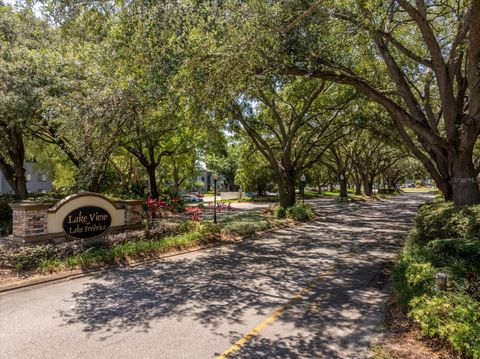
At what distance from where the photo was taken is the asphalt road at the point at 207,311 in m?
4.68

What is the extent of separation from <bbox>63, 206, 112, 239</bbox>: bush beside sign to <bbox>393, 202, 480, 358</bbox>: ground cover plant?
8.19 metres

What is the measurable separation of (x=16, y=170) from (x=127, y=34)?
48.2 feet

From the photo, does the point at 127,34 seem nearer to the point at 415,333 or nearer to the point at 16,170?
the point at 415,333

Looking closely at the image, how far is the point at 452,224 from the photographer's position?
8.45m

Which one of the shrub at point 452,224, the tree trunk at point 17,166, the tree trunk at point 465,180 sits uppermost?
the tree trunk at point 17,166

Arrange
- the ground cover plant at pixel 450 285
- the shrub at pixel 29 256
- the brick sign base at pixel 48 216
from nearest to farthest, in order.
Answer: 1. the ground cover plant at pixel 450 285
2. the shrub at pixel 29 256
3. the brick sign base at pixel 48 216

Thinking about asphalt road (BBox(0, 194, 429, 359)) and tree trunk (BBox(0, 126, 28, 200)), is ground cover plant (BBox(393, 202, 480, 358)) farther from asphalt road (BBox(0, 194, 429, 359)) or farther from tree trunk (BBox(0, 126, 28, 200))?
tree trunk (BBox(0, 126, 28, 200))

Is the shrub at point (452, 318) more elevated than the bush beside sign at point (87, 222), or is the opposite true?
the bush beside sign at point (87, 222)

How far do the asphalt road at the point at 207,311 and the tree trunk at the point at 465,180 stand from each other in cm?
273

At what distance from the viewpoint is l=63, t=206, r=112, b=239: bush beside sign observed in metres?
9.69

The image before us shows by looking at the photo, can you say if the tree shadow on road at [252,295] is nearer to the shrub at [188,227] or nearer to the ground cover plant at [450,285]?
the ground cover plant at [450,285]

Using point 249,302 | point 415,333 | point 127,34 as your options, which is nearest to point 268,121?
point 127,34

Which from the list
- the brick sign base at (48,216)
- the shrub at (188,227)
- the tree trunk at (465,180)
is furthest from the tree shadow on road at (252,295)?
the tree trunk at (465,180)

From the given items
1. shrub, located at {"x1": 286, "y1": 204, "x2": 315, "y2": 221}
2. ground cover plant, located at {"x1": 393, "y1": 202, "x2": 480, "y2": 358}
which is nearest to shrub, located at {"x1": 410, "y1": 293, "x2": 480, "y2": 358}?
ground cover plant, located at {"x1": 393, "y1": 202, "x2": 480, "y2": 358}
